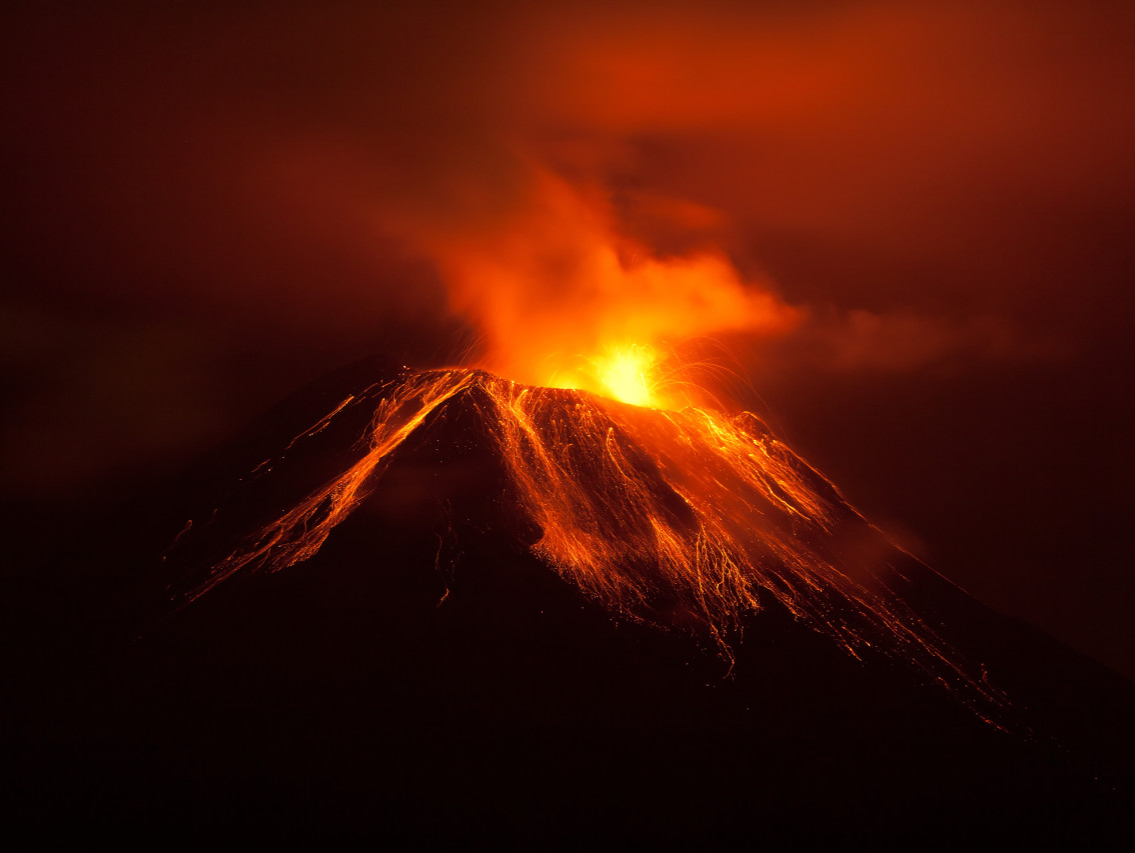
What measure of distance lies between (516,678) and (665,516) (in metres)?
8.43

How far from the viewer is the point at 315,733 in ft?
43.4

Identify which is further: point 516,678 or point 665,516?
point 665,516

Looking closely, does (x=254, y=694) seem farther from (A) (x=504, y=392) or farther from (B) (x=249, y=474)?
(A) (x=504, y=392)

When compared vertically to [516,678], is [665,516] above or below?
above

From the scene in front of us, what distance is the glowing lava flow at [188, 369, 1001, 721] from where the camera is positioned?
18.3m

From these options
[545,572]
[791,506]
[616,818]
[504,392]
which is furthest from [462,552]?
[791,506]

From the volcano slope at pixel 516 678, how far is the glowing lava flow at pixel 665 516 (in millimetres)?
121

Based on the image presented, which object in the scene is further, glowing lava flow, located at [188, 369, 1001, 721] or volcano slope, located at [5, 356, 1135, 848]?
glowing lava flow, located at [188, 369, 1001, 721]

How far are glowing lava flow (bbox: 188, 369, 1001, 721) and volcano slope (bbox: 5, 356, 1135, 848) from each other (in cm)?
12

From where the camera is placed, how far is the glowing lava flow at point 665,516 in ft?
60.0

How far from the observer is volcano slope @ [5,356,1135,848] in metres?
12.5

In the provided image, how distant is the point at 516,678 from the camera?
14.7 m

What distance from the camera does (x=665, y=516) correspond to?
71.9 feet

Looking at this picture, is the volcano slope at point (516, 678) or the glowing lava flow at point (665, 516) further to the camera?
the glowing lava flow at point (665, 516)
